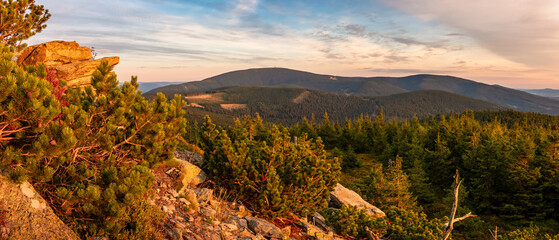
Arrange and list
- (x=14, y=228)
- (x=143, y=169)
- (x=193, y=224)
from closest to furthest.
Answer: (x=14, y=228)
(x=143, y=169)
(x=193, y=224)

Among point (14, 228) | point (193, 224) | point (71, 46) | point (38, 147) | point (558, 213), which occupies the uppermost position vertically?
point (71, 46)

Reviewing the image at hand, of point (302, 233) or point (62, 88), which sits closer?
point (62, 88)

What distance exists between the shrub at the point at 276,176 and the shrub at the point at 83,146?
3575mm

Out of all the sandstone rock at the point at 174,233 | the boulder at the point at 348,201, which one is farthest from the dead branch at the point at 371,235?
the sandstone rock at the point at 174,233

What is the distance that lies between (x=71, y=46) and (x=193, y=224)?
48.4ft

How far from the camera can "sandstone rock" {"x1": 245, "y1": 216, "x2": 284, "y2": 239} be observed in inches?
343

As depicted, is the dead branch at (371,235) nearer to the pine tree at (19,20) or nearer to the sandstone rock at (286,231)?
the sandstone rock at (286,231)

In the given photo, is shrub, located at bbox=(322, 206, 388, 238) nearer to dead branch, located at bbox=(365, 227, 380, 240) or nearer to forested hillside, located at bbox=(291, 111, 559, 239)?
dead branch, located at bbox=(365, 227, 380, 240)

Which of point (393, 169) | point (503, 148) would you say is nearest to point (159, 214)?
point (393, 169)

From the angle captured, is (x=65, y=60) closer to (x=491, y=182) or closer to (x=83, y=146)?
(x=83, y=146)

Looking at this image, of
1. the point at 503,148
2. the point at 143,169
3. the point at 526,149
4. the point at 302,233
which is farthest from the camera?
the point at 503,148

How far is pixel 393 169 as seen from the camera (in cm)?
2233

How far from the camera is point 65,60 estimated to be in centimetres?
1570

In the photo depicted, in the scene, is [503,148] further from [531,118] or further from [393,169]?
[531,118]
